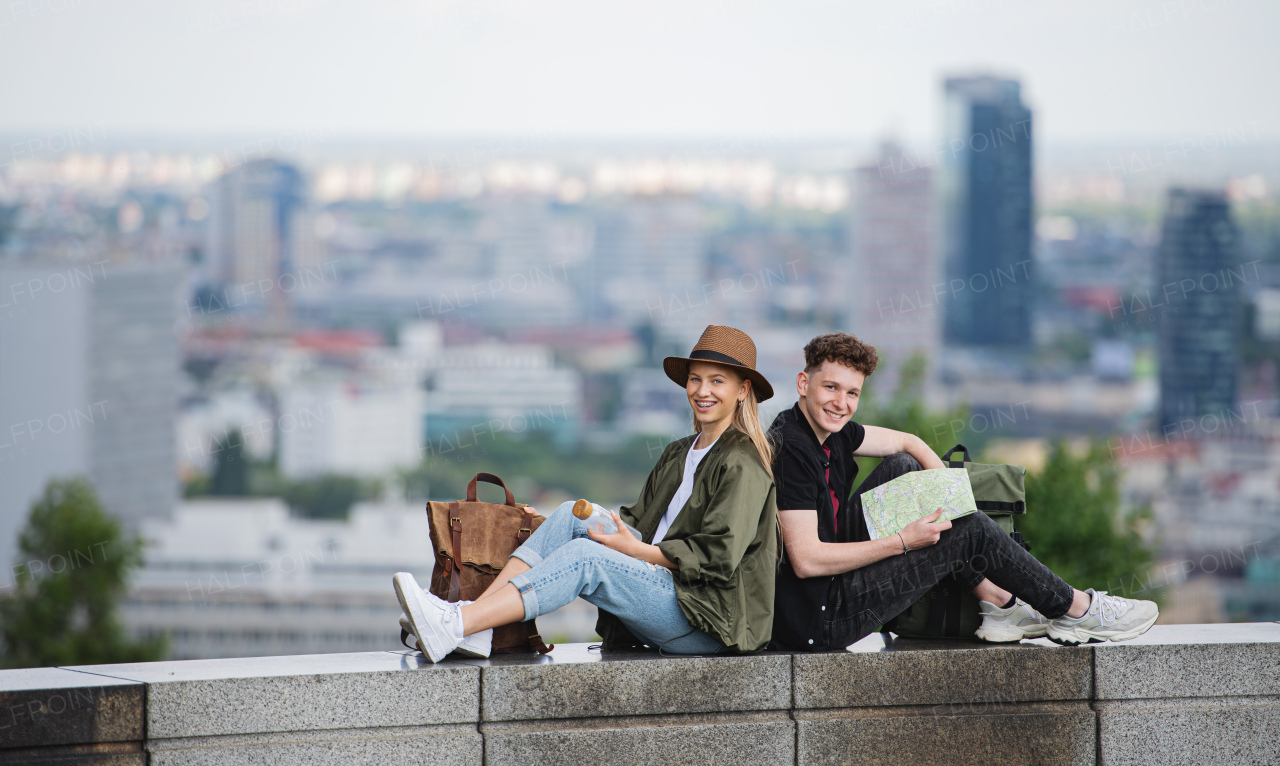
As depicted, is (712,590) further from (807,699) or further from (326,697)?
(326,697)

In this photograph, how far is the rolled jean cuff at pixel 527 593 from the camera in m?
3.85

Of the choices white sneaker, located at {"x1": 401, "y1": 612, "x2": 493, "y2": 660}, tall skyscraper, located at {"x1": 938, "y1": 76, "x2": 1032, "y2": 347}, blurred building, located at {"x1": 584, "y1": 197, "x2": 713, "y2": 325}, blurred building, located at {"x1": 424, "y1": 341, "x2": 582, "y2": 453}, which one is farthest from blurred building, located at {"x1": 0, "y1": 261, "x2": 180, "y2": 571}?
white sneaker, located at {"x1": 401, "y1": 612, "x2": 493, "y2": 660}

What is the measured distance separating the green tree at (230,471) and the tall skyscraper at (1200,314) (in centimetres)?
8088

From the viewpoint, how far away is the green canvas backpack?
4.29 meters

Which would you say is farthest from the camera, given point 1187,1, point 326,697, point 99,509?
point 1187,1

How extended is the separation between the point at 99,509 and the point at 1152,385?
94.1m

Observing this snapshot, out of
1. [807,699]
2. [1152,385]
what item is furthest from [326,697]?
[1152,385]

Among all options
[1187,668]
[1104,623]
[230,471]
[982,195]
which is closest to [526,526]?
[1104,623]

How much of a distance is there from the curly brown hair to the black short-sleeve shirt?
0.19 m

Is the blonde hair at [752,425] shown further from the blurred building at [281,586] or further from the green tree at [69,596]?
the blurred building at [281,586]

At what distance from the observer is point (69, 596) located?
4703cm

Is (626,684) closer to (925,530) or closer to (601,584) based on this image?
(601,584)

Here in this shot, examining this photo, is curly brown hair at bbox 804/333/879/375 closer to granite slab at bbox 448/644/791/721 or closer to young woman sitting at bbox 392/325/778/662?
young woman sitting at bbox 392/325/778/662

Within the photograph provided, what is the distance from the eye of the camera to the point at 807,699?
4004 millimetres
